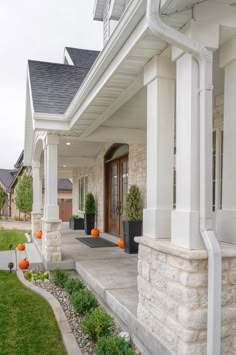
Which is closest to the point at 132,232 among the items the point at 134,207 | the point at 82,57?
the point at 134,207

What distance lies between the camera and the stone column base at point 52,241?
6309 millimetres

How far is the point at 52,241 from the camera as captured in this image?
6352 millimetres

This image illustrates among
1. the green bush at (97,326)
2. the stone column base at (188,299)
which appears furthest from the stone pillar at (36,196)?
the stone column base at (188,299)

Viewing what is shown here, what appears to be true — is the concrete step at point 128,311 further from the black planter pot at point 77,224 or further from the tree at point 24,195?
the tree at point 24,195

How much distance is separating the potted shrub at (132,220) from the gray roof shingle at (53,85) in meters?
2.48

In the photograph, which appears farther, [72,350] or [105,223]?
[105,223]

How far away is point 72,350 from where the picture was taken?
3.26 m

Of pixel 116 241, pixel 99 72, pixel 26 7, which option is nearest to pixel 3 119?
pixel 26 7

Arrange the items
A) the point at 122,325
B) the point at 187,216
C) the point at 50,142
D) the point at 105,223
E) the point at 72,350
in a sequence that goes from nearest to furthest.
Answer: the point at 187,216, the point at 72,350, the point at 122,325, the point at 50,142, the point at 105,223

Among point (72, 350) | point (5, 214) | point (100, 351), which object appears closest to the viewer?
point (100, 351)

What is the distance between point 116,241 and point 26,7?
7263mm

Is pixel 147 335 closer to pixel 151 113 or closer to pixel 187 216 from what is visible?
pixel 187 216

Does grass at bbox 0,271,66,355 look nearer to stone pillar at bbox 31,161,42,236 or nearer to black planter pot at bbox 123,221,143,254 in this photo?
black planter pot at bbox 123,221,143,254

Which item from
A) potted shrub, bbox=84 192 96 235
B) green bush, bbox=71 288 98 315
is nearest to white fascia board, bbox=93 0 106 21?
potted shrub, bbox=84 192 96 235
